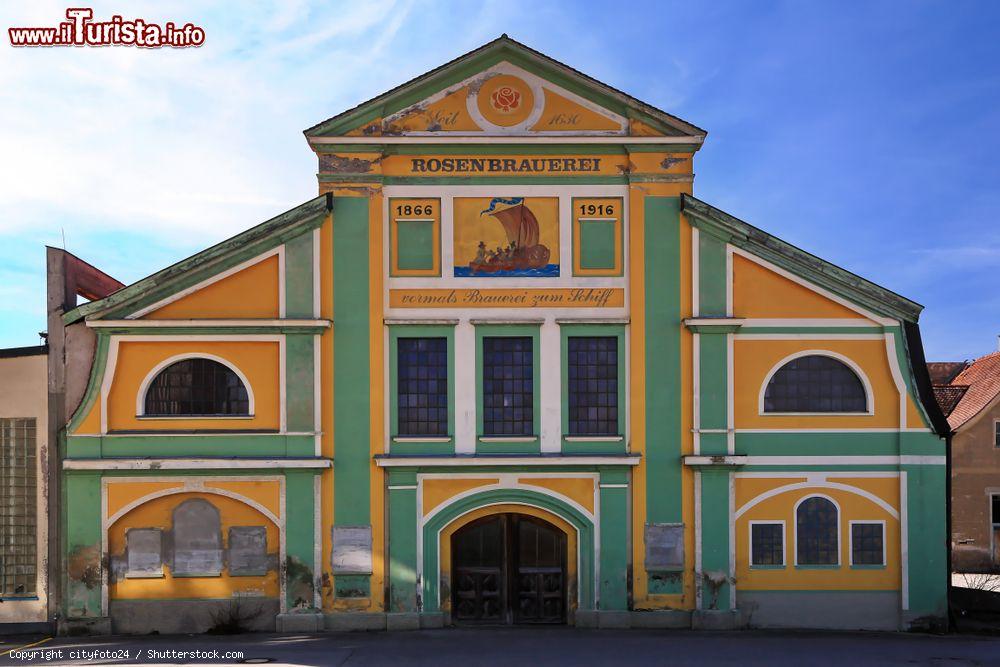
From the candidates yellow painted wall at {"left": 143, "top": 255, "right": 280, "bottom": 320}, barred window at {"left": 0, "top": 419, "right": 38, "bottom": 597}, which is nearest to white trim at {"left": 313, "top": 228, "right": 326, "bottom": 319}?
yellow painted wall at {"left": 143, "top": 255, "right": 280, "bottom": 320}

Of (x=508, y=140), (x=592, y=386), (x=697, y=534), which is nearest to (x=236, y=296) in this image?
(x=508, y=140)

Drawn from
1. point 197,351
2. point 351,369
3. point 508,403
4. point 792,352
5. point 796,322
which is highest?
point 796,322

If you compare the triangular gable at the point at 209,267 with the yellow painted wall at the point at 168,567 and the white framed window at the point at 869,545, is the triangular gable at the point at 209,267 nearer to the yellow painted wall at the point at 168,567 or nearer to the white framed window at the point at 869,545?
the yellow painted wall at the point at 168,567

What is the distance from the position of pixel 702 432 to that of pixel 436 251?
733 centimetres

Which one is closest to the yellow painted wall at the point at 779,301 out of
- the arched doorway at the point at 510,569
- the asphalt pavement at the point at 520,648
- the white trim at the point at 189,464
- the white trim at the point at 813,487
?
the white trim at the point at 813,487

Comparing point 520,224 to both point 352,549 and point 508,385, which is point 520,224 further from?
point 352,549

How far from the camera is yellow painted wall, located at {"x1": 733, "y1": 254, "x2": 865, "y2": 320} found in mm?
16344

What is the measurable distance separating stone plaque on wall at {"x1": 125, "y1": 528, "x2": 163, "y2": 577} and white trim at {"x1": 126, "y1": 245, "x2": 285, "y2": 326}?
192 inches

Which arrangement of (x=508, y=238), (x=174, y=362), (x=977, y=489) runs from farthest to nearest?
(x=977, y=489) → (x=508, y=238) → (x=174, y=362)

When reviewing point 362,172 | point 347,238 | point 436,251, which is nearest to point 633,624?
point 436,251

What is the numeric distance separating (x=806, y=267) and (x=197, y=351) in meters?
13.9

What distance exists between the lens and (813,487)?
53.2 feet

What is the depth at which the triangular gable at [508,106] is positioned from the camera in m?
16.3

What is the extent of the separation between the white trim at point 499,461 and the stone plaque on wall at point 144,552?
522 cm
